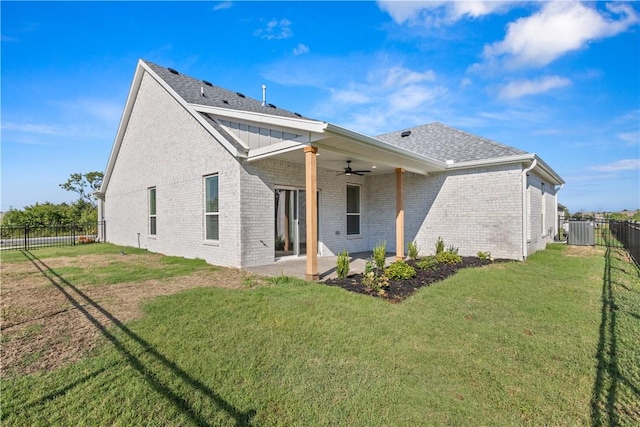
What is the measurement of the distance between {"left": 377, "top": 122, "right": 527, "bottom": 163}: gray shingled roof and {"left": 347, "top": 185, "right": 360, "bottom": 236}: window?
9.02 feet

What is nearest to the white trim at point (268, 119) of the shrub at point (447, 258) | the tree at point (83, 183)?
the shrub at point (447, 258)

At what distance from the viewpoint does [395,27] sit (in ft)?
33.3

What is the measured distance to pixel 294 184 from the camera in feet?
29.7

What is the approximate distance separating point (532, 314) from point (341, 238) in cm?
690

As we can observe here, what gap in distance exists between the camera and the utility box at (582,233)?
43.6 feet

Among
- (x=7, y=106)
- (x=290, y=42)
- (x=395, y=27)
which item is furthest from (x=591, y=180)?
(x=7, y=106)

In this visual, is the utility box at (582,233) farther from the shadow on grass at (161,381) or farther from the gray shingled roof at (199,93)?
the shadow on grass at (161,381)

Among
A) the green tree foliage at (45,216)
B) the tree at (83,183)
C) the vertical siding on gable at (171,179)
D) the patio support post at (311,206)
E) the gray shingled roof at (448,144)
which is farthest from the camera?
the tree at (83,183)

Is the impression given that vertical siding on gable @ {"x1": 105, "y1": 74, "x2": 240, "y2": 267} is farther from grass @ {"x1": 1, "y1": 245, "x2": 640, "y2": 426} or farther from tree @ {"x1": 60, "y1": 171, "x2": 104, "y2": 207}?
tree @ {"x1": 60, "y1": 171, "x2": 104, "y2": 207}

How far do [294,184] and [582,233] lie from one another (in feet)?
44.2

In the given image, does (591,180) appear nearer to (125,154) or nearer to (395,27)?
(395,27)

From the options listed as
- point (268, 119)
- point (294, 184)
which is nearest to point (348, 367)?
point (268, 119)

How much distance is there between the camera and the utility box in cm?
1327

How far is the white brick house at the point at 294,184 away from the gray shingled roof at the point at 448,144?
0.06m
